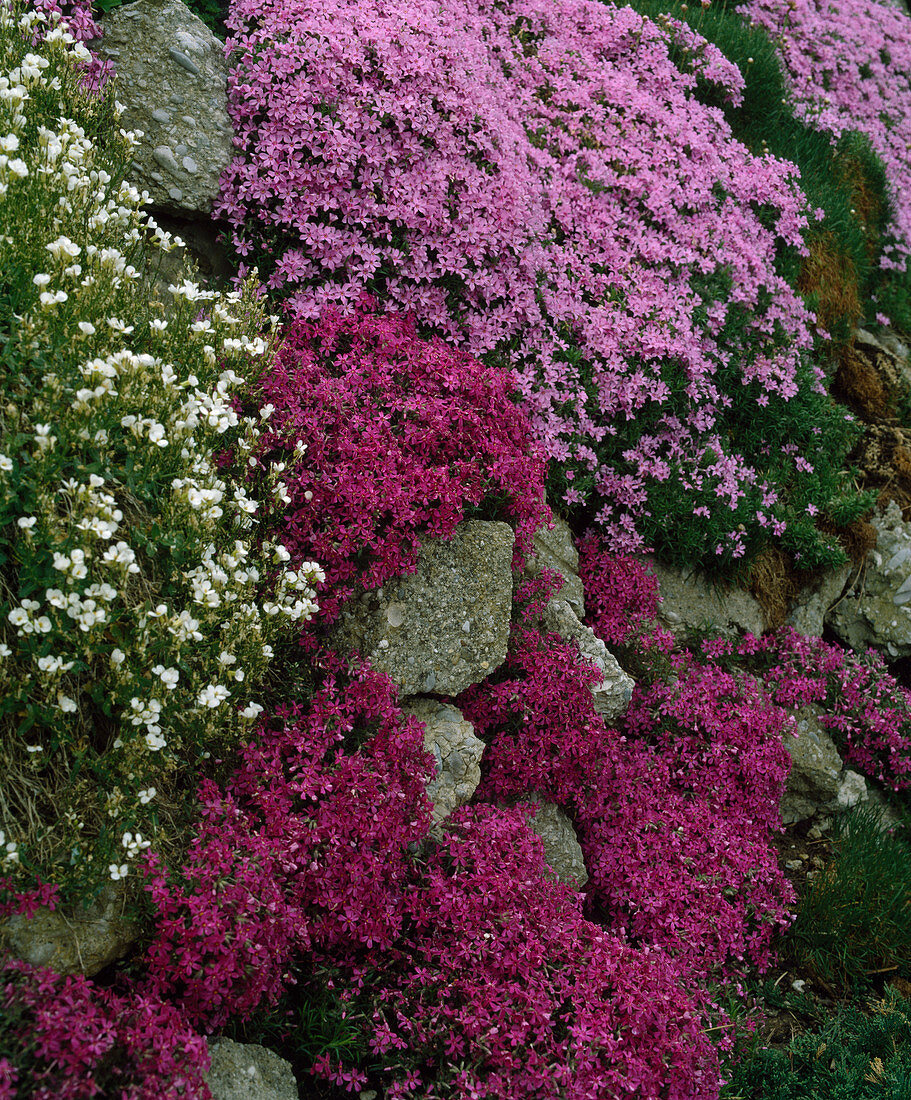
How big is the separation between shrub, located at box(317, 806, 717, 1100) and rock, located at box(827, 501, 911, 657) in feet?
13.8

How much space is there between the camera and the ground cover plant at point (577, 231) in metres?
5.07

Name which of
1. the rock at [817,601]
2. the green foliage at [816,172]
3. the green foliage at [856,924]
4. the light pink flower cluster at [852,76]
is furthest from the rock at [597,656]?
the light pink flower cluster at [852,76]

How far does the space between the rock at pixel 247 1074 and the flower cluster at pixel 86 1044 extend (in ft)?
0.61

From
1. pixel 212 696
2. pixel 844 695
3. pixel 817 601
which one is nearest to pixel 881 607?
pixel 817 601

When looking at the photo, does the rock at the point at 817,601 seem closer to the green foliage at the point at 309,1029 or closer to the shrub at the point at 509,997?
the shrub at the point at 509,997

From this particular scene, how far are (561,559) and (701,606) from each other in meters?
1.48

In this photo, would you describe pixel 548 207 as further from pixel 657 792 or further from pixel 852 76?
pixel 852 76

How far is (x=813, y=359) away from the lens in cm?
814

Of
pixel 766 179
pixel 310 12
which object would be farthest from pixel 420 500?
pixel 766 179

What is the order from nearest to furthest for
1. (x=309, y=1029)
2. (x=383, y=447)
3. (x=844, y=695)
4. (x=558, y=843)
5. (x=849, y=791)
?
1. (x=309, y=1029)
2. (x=383, y=447)
3. (x=558, y=843)
4. (x=849, y=791)
5. (x=844, y=695)

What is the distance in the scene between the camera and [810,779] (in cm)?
593

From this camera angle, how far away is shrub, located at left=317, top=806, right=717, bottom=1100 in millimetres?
3217

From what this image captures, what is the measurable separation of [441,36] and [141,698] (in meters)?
4.97

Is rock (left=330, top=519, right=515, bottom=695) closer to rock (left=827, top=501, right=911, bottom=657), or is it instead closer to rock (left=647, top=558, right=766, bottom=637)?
rock (left=647, top=558, right=766, bottom=637)
